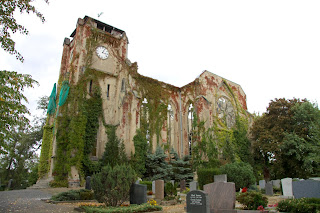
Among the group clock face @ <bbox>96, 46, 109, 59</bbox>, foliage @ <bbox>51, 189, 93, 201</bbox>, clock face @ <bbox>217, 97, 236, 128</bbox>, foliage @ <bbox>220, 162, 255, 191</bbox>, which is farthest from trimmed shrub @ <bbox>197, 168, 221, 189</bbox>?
clock face @ <bbox>96, 46, 109, 59</bbox>

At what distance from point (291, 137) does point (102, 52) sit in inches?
841

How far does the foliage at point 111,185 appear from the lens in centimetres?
942

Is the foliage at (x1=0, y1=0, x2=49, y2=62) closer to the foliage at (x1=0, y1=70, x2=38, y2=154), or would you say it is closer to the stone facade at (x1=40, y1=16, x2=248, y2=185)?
the foliage at (x1=0, y1=70, x2=38, y2=154)

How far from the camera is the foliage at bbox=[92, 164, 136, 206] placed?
942 cm

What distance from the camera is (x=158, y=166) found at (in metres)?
23.7

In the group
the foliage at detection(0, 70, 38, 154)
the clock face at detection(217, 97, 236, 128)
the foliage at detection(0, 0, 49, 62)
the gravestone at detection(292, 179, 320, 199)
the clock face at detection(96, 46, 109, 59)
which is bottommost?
the gravestone at detection(292, 179, 320, 199)

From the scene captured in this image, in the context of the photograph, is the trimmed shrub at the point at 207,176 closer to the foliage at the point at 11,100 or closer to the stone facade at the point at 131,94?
the stone facade at the point at 131,94

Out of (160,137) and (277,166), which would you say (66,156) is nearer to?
(160,137)

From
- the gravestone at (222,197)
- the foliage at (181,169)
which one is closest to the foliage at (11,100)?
the gravestone at (222,197)

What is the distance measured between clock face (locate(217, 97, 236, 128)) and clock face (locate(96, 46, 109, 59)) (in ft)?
50.7

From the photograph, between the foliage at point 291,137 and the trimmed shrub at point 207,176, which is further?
the foliage at point 291,137

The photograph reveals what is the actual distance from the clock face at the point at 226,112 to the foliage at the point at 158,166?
35.3ft

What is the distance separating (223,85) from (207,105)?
598 centimetres

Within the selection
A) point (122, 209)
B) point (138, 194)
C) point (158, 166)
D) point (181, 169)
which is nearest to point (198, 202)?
point (122, 209)
